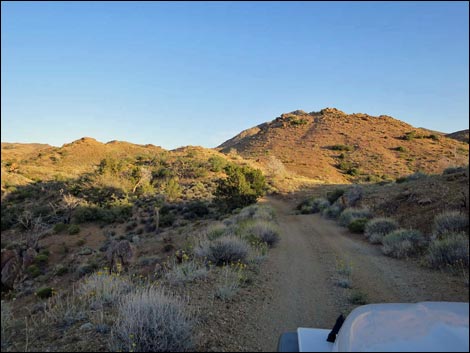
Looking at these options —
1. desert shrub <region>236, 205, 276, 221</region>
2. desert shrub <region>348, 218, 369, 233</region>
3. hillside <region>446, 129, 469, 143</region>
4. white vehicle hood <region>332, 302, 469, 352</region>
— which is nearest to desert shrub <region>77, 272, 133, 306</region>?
white vehicle hood <region>332, 302, 469, 352</region>

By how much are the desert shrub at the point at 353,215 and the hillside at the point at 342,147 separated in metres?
2.87

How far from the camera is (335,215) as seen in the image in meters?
19.2

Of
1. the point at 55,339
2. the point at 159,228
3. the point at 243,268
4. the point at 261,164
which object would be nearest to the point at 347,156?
the point at 261,164

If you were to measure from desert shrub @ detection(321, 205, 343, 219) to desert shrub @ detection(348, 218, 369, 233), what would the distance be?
164 inches

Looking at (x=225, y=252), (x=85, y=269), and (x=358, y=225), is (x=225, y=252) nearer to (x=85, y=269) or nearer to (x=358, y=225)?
(x=358, y=225)

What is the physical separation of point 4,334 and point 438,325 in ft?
15.7

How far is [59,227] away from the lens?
19.1 meters

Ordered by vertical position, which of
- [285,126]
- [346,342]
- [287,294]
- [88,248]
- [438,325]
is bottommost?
[88,248]

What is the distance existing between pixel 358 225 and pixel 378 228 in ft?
5.62

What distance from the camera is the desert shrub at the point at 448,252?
7.02 metres

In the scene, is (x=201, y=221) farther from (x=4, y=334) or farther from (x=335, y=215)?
(x=4, y=334)

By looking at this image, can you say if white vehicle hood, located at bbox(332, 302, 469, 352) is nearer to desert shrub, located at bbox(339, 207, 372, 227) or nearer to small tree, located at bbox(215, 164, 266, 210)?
desert shrub, located at bbox(339, 207, 372, 227)

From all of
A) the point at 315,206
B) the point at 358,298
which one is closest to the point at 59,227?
the point at 315,206

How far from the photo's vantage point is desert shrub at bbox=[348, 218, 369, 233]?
1406cm
